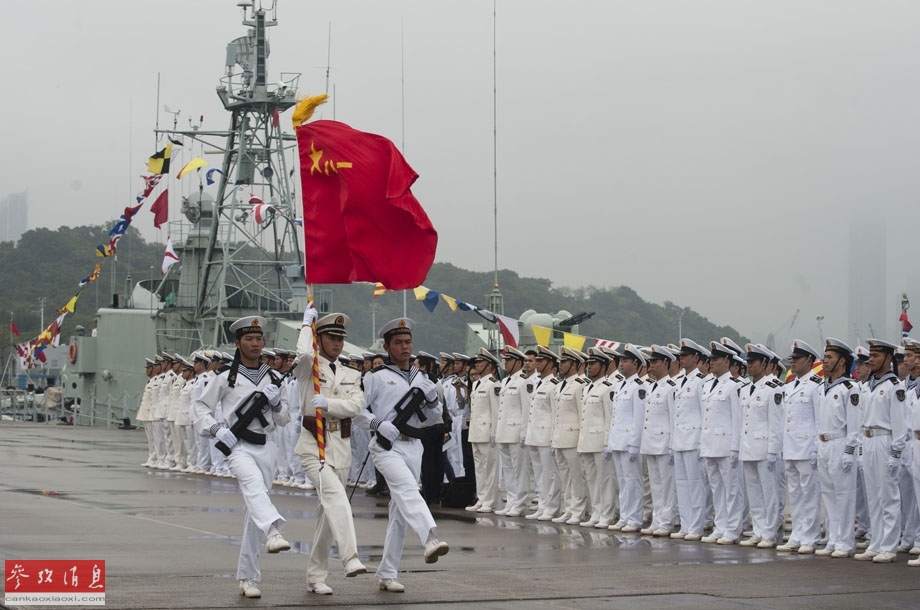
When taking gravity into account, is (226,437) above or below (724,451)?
above

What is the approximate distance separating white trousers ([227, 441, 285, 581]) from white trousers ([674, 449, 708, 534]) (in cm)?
578

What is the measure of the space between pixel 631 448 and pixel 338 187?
549 cm

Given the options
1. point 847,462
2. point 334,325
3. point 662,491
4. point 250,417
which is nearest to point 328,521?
point 250,417

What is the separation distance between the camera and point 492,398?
1622 centimetres

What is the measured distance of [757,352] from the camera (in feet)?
41.7

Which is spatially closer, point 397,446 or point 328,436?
point 328,436

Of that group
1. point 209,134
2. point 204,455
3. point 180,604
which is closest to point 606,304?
point 209,134

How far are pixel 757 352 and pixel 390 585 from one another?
555cm

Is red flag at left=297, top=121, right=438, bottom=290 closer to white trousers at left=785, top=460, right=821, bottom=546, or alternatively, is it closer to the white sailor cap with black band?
white trousers at left=785, top=460, right=821, bottom=546

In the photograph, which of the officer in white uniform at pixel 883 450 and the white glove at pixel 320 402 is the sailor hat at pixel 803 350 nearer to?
the officer in white uniform at pixel 883 450

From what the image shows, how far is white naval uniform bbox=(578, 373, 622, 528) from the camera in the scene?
1432 centimetres

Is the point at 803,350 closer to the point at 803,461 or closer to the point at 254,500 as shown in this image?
the point at 803,461

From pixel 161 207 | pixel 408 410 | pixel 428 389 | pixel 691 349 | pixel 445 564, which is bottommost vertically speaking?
pixel 445 564

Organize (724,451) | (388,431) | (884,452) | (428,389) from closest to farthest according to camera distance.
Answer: (388,431)
(428,389)
(884,452)
(724,451)
